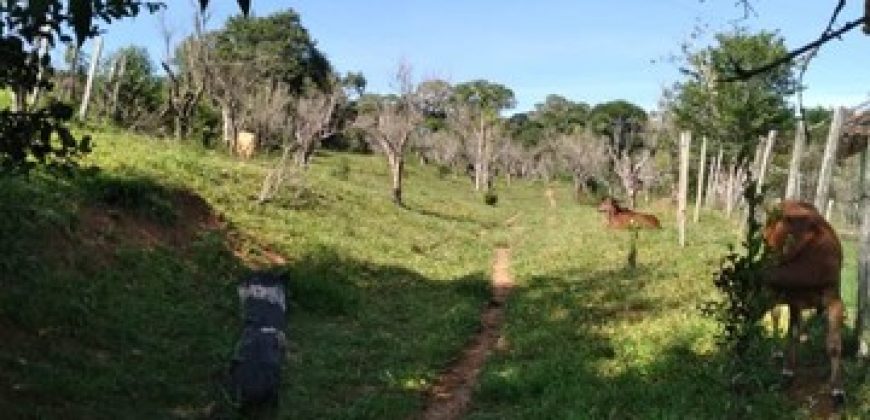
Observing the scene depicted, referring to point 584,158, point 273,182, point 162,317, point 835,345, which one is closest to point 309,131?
point 273,182

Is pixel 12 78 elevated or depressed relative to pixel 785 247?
elevated

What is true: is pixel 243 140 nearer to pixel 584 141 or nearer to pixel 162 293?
pixel 162 293

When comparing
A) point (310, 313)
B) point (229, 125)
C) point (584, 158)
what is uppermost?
point (229, 125)

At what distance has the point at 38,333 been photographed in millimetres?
11391

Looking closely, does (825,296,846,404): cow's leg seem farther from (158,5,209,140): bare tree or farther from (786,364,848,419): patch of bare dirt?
(158,5,209,140): bare tree

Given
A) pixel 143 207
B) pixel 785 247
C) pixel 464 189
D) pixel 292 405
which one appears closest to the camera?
pixel 785 247

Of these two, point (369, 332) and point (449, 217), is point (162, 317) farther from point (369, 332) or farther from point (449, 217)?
point (449, 217)

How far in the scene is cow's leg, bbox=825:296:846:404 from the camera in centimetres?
892

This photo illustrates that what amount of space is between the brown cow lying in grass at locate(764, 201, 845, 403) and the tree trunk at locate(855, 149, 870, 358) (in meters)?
0.90

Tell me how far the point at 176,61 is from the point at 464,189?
92.5ft

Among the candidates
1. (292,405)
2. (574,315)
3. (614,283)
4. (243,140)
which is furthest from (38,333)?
(243,140)

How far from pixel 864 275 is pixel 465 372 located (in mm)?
5043

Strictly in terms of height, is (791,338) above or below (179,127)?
below

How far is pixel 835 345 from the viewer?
925cm
